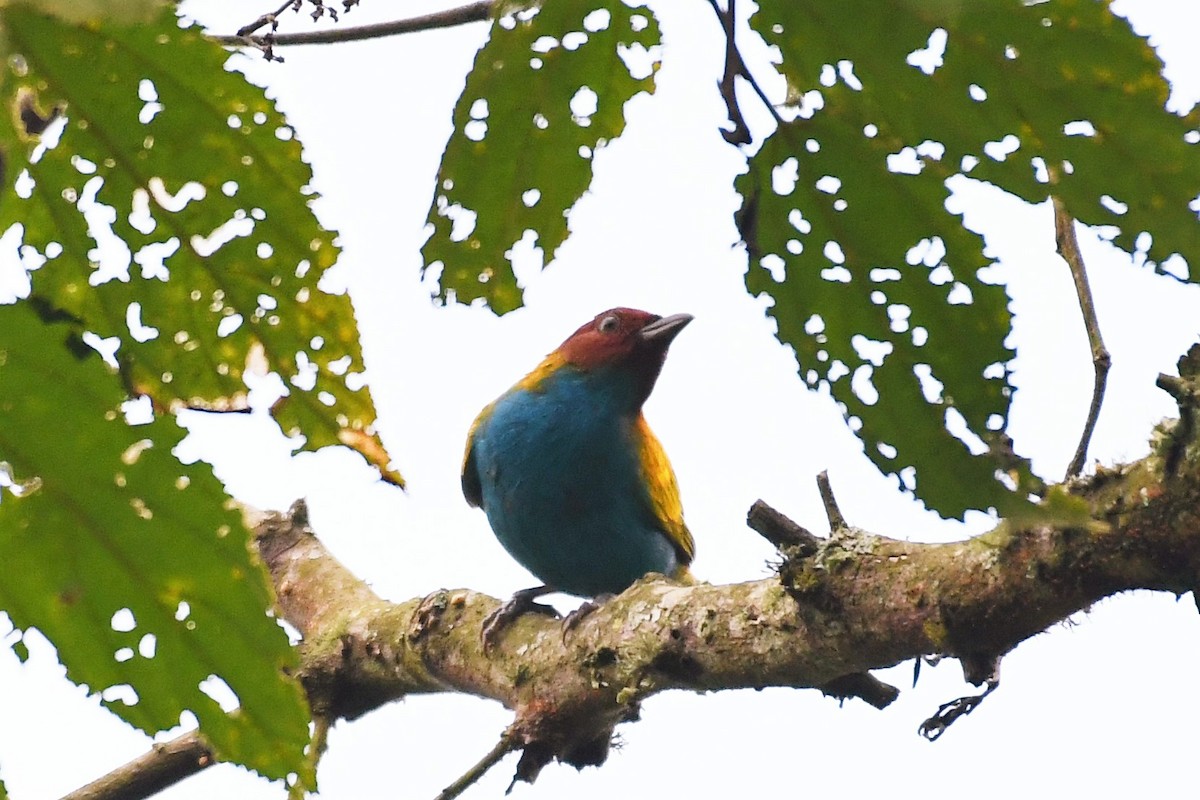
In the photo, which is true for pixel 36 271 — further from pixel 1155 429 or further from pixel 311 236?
pixel 1155 429

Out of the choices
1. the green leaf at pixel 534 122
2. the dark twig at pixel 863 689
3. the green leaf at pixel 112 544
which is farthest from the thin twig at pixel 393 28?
the dark twig at pixel 863 689

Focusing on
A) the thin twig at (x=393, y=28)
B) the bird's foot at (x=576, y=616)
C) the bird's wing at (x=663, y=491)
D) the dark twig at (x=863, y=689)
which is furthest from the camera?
the bird's wing at (x=663, y=491)

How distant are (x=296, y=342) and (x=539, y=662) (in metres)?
1.90

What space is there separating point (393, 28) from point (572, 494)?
10.4 ft

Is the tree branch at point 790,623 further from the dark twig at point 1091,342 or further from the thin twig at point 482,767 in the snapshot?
the dark twig at point 1091,342

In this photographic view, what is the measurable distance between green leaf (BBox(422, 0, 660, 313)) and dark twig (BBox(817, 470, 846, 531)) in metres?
1.02

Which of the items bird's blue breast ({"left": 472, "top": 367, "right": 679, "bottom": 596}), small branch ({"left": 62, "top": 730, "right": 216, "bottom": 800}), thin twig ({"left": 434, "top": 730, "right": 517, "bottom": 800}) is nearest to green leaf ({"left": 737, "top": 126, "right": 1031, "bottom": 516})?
thin twig ({"left": 434, "top": 730, "right": 517, "bottom": 800})

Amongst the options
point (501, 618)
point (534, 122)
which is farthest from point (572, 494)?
point (534, 122)

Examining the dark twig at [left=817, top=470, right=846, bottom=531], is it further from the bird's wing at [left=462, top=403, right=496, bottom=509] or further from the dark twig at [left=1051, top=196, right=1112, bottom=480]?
the bird's wing at [left=462, top=403, right=496, bottom=509]

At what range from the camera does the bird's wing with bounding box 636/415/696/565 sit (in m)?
5.55

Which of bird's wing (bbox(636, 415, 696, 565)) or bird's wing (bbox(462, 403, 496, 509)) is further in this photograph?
bird's wing (bbox(462, 403, 496, 509))

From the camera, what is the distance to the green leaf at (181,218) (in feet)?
4.58

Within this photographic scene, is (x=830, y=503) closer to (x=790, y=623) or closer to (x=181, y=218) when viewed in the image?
(x=790, y=623)

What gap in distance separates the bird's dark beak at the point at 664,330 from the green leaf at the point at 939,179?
4289 mm
